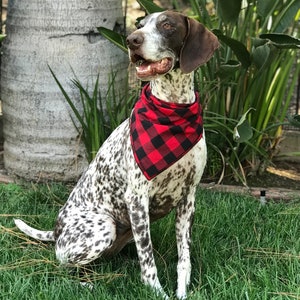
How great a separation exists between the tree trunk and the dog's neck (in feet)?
6.60

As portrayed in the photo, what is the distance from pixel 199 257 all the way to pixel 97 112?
5.94 ft

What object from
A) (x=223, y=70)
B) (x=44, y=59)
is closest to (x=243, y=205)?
(x=223, y=70)

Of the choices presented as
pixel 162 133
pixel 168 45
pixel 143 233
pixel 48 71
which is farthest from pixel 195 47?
pixel 48 71

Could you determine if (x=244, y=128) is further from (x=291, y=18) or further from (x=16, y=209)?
(x=16, y=209)

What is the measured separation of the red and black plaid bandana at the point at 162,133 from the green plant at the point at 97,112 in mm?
1757

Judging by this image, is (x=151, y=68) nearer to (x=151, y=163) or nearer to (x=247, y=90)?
(x=151, y=163)

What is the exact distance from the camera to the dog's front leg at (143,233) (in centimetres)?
332

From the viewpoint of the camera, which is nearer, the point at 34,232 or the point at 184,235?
the point at 184,235

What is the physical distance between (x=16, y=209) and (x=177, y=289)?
65.0 inches

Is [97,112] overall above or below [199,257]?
above

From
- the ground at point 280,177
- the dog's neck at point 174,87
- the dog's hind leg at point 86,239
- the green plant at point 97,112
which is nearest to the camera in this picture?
the dog's neck at point 174,87

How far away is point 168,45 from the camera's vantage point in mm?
3064

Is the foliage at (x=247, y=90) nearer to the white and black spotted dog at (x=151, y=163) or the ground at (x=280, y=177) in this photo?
the ground at (x=280, y=177)

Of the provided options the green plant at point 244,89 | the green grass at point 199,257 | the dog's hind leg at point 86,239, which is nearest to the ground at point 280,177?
the green plant at point 244,89
